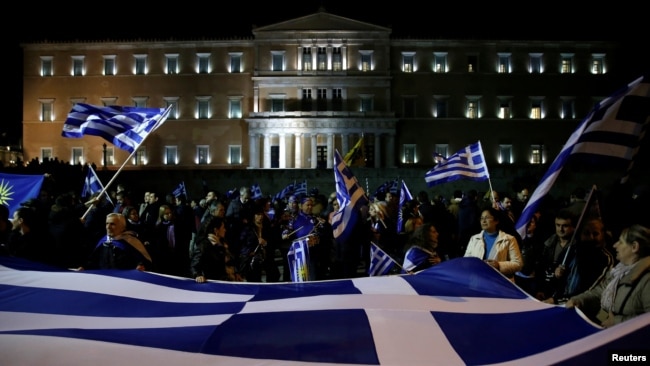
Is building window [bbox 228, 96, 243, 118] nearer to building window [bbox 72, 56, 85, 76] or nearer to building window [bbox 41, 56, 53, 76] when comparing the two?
building window [bbox 72, 56, 85, 76]

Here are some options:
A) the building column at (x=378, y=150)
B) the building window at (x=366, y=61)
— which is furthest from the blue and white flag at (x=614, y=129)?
the building window at (x=366, y=61)

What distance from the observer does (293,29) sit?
4391 cm

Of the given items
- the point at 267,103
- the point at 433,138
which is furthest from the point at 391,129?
the point at 267,103

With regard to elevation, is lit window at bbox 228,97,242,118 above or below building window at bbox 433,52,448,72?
below

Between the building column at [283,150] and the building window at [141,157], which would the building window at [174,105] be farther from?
the building column at [283,150]

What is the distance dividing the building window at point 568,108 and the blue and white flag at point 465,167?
3669 cm

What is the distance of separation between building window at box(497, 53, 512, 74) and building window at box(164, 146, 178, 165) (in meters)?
25.6

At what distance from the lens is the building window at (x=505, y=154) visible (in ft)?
144

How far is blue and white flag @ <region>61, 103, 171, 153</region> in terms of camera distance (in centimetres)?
727

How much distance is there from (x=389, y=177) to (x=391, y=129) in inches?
453

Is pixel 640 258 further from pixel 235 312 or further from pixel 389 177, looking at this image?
pixel 389 177

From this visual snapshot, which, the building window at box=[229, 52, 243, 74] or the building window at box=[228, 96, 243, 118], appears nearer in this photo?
the building window at box=[228, 96, 243, 118]

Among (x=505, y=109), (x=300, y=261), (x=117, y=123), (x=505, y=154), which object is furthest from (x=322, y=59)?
(x=300, y=261)

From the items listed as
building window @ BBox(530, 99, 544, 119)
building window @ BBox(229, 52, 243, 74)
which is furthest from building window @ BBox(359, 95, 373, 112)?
building window @ BBox(530, 99, 544, 119)
